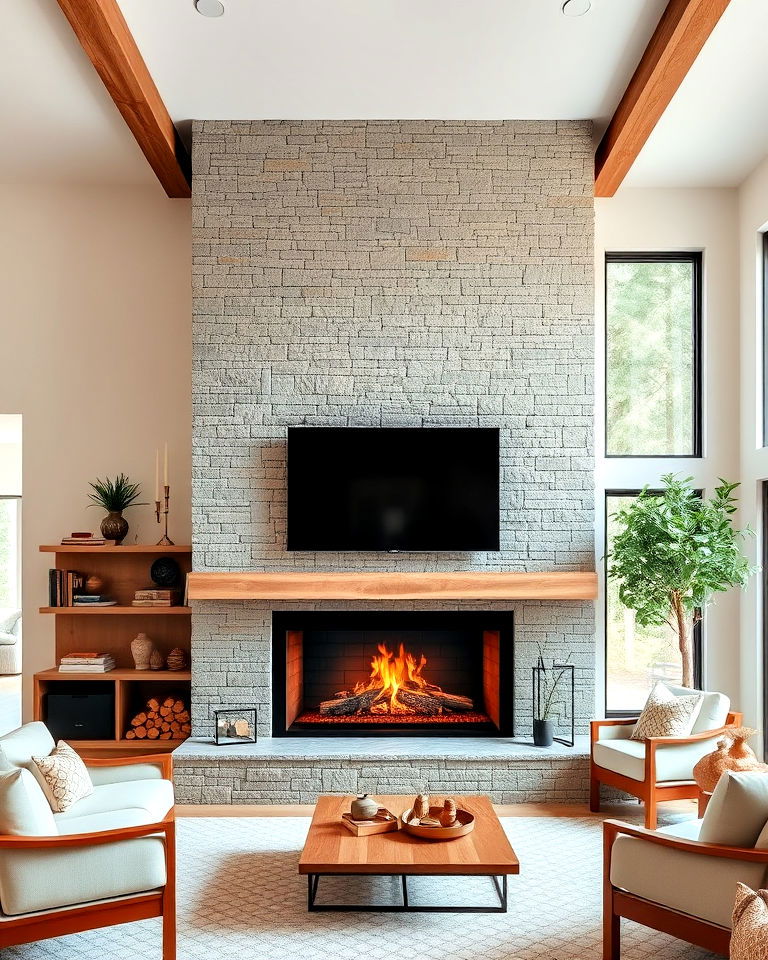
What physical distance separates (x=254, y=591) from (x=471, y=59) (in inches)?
125

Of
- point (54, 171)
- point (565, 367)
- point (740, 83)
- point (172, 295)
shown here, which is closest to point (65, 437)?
point (172, 295)

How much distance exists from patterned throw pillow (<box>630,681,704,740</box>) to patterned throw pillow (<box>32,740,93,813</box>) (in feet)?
9.25

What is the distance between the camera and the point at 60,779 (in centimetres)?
370

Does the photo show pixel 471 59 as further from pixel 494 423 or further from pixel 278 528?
pixel 278 528

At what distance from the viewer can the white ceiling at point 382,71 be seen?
14.2 ft

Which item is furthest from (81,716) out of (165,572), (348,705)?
(348,705)

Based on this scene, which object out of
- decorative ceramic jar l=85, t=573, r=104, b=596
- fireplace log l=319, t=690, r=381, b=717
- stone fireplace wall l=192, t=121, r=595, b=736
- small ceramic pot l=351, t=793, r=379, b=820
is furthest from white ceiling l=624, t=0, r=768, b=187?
decorative ceramic jar l=85, t=573, r=104, b=596

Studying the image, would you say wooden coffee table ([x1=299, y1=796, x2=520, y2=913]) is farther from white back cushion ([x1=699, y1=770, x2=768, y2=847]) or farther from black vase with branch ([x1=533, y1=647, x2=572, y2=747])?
black vase with branch ([x1=533, y1=647, x2=572, y2=747])

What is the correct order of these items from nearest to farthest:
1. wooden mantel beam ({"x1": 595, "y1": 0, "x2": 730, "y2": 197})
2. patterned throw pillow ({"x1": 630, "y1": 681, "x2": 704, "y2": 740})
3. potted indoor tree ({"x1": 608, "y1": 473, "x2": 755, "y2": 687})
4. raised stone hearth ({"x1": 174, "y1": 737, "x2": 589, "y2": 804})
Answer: wooden mantel beam ({"x1": 595, "y1": 0, "x2": 730, "y2": 197})
patterned throw pillow ({"x1": 630, "y1": 681, "x2": 704, "y2": 740})
raised stone hearth ({"x1": 174, "y1": 737, "x2": 589, "y2": 804})
potted indoor tree ({"x1": 608, "y1": 473, "x2": 755, "y2": 687})

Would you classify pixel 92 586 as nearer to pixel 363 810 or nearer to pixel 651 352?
pixel 363 810

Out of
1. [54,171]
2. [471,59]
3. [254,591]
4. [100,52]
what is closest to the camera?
[100,52]

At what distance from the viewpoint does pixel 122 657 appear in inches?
243

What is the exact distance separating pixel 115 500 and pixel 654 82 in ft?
13.3

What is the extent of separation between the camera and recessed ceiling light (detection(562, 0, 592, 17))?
4215mm
